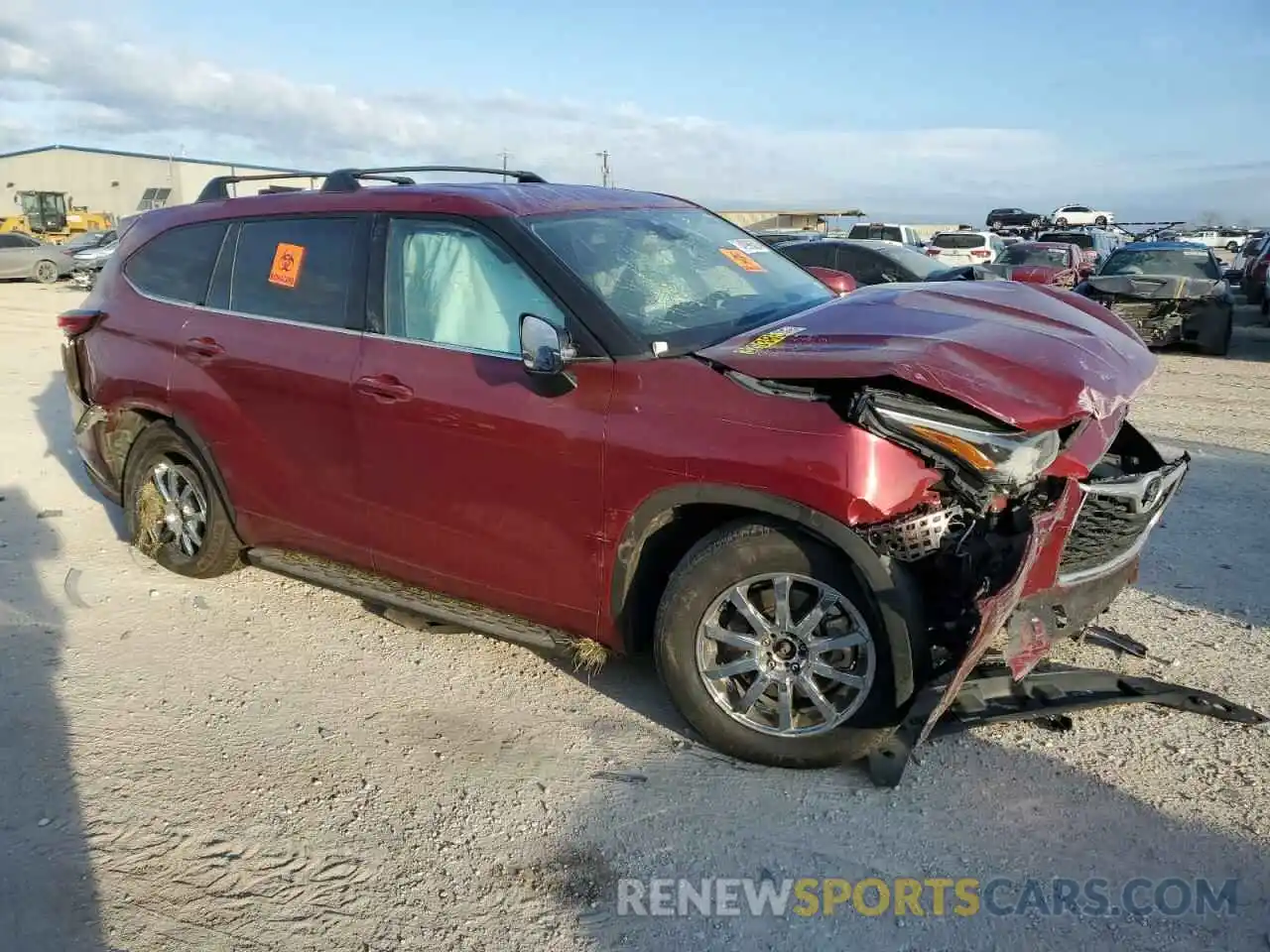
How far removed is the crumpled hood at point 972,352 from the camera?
3.01 meters

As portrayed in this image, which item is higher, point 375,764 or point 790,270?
point 790,270

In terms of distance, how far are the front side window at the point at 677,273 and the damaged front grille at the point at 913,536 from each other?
95 cm

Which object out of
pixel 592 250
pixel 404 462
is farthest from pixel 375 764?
pixel 592 250

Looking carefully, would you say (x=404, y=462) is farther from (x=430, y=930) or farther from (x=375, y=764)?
(x=430, y=930)

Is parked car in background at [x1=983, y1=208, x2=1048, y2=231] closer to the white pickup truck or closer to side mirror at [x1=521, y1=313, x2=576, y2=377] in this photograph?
the white pickup truck

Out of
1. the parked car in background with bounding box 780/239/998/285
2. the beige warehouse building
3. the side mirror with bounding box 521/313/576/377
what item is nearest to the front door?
the side mirror with bounding box 521/313/576/377

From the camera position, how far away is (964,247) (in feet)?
85.1

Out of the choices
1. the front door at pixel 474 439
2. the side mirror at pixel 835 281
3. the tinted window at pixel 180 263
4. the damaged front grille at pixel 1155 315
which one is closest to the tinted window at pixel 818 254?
the damaged front grille at pixel 1155 315

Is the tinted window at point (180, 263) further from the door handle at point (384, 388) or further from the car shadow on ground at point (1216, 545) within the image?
the car shadow on ground at point (1216, 545)

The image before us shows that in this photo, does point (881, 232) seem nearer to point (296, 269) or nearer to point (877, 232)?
point (877, 232)

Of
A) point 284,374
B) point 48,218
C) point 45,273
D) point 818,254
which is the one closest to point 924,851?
point 284,374

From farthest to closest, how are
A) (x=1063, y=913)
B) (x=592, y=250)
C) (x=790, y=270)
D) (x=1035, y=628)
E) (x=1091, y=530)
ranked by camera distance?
1. (x=790, y=270)
2. (x=592, y=250)
3. (x=1091, y=530)
4. (x=1035, y=628)
5. (x=1063, y=913)

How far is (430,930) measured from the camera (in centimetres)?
267

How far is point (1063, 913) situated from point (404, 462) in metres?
2.71
